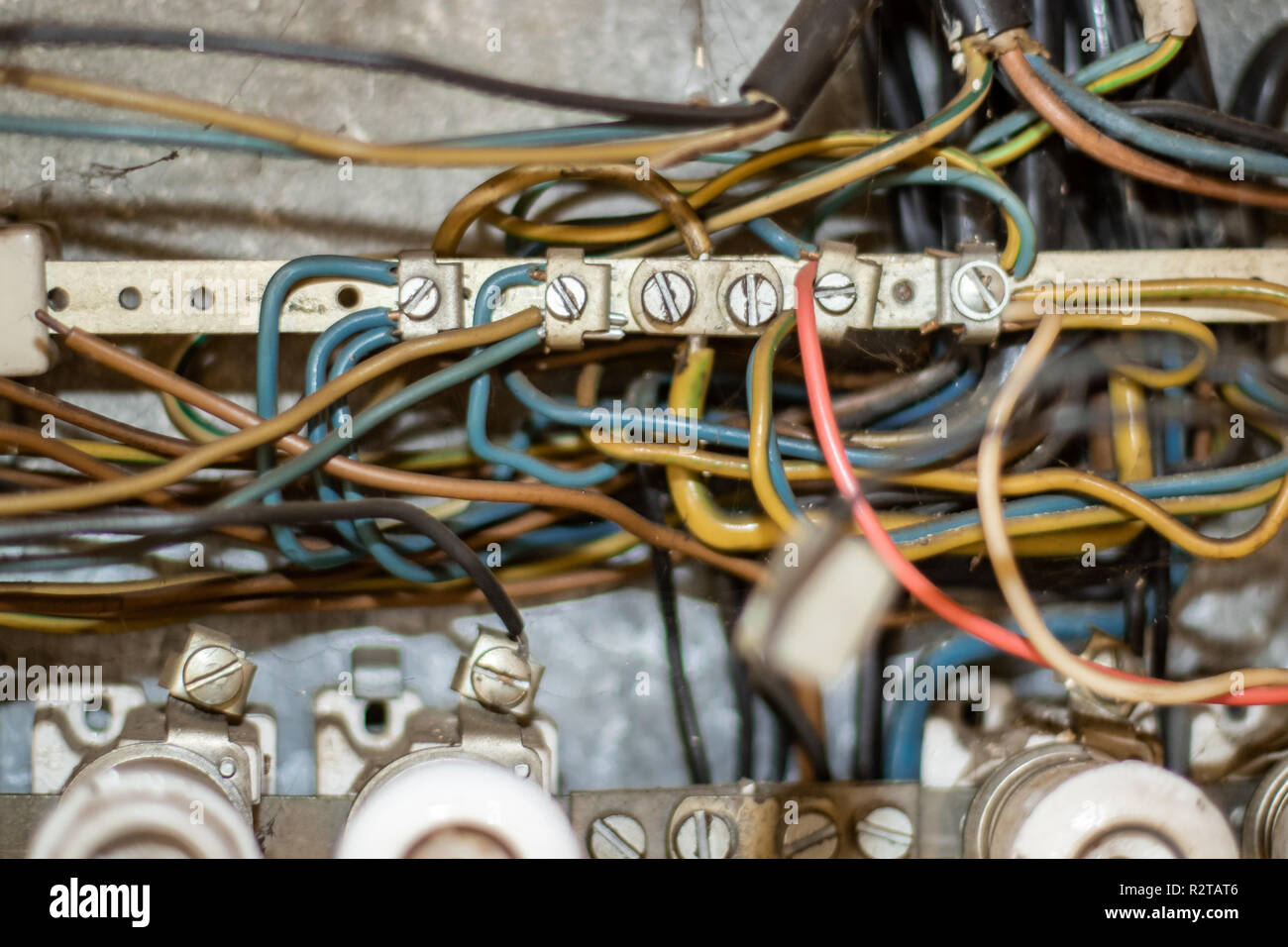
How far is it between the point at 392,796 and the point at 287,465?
0.61ft

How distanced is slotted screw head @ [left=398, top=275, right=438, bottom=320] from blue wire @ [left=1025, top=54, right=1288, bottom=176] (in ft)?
1.20

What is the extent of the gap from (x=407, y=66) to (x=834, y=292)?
273mm

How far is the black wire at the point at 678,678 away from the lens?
661 mm

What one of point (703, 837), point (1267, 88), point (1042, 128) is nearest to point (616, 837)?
point (703, 837)

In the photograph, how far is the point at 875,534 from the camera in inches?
20.9

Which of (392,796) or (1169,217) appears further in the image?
(1169,217)

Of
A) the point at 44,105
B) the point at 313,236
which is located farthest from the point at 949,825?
the point at 44,105

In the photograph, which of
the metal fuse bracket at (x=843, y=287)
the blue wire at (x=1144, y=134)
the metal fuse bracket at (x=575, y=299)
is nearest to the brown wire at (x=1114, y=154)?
the blue wire at (x=1144, y=134)

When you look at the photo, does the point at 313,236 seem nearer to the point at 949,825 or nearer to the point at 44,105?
the point at 44,105

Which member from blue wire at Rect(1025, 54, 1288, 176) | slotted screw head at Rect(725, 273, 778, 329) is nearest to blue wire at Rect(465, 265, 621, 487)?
slotted screw head at Rect(725, 273, 778, 329)

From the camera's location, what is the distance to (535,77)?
2.20 feet

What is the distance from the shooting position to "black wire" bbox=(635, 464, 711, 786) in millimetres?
661

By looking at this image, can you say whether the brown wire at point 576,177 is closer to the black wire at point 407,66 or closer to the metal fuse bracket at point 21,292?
the black wire at point 407,66

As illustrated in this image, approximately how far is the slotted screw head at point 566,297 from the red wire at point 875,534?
0.12 metres
